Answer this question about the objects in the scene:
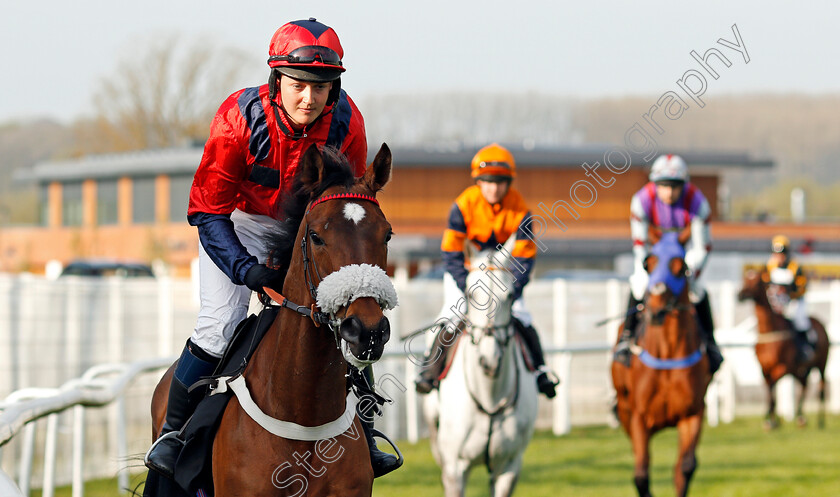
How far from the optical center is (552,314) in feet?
A: 51.1

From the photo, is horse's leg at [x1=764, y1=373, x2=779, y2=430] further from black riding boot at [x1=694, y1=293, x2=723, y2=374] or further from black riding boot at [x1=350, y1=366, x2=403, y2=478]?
black riding boot at [x1=350, y1=366, x2=403, y2=478]

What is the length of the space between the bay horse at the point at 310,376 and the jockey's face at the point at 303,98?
24 centimetres

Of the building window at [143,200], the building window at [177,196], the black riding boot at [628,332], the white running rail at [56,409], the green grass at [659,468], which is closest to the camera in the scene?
the white running rail at [56,409]

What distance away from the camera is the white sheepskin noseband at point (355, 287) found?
123 inches

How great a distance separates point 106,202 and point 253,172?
123ft

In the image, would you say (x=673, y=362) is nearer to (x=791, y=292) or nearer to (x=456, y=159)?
(x=791, y=292)

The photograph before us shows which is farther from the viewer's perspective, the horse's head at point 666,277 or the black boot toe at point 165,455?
the horse's head at point 666,277

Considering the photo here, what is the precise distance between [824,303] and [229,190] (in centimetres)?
1635

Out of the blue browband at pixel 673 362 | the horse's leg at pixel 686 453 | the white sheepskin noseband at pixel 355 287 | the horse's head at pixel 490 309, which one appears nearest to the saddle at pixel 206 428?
the white sheepskin noseband at pixel 355 287

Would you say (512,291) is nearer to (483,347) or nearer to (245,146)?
(483,347)

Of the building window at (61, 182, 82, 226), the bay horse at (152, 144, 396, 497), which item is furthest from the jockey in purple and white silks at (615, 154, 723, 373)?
the building window at (61, 182, 82, 226)

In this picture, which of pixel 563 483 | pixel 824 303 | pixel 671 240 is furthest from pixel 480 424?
pixel 824 303

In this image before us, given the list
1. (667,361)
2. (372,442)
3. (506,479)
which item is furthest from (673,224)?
(372,442)

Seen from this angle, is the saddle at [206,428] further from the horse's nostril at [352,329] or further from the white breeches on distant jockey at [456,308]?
the white breeches on distant jockey at [456,308]
